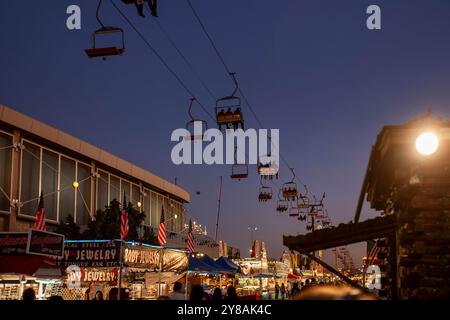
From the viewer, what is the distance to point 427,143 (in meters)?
8.61

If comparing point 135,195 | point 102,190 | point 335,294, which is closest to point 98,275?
point 335,294

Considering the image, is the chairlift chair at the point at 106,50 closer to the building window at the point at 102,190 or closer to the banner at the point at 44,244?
the banner at the point at 44,244

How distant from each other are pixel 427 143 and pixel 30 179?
2632 centimetres

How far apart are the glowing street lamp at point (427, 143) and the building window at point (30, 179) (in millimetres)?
25427

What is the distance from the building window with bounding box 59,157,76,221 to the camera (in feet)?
111

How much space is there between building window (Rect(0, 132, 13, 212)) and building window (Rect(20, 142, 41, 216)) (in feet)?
4.07

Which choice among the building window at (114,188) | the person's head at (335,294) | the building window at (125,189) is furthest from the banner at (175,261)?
the building window at (125,189)

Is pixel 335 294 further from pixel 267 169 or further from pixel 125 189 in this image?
pixel 125 189

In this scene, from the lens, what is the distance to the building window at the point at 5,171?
28.0 meters

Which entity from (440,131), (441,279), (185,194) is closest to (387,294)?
(441,279)

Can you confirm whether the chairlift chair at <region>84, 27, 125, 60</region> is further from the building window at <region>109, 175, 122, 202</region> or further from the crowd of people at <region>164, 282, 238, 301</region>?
the building window at <region>109, 175, 122, 202</region>

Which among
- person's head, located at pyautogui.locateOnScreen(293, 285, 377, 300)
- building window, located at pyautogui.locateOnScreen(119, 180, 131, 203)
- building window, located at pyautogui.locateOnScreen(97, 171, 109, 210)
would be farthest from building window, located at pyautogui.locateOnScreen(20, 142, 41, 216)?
person's head, located at pyautogui.locateOnScreen(293, 285, 377, 300)
